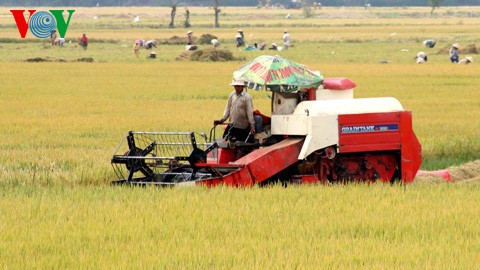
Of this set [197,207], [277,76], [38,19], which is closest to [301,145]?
[277,76]

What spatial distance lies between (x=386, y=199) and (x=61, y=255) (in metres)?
4.04

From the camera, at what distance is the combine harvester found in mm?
12266

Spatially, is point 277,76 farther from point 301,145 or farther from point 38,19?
point 38,19

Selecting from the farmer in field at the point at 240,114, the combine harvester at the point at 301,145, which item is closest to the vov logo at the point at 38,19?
the farmer in field at the point at 240,114

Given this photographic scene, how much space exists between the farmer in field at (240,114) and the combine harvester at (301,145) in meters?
0.12

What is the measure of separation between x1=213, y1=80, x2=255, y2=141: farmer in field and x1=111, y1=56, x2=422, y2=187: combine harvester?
0.40 feet

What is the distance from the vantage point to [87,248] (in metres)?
8.68

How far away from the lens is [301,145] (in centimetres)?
1248

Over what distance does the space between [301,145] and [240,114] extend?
3.04 ft

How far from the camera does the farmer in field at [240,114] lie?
12.9 m

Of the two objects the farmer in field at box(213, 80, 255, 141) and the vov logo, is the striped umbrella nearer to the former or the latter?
the farmer in field at box(213, 80, 255, 141)

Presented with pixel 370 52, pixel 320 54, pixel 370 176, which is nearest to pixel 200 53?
pixel 320 54

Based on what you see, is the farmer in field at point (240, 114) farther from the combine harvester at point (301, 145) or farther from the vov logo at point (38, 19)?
the vov logo at point (38, 19)

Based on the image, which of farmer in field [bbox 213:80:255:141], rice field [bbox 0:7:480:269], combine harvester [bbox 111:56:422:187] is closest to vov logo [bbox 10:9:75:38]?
rice field [bbox 0:7:480:269]
